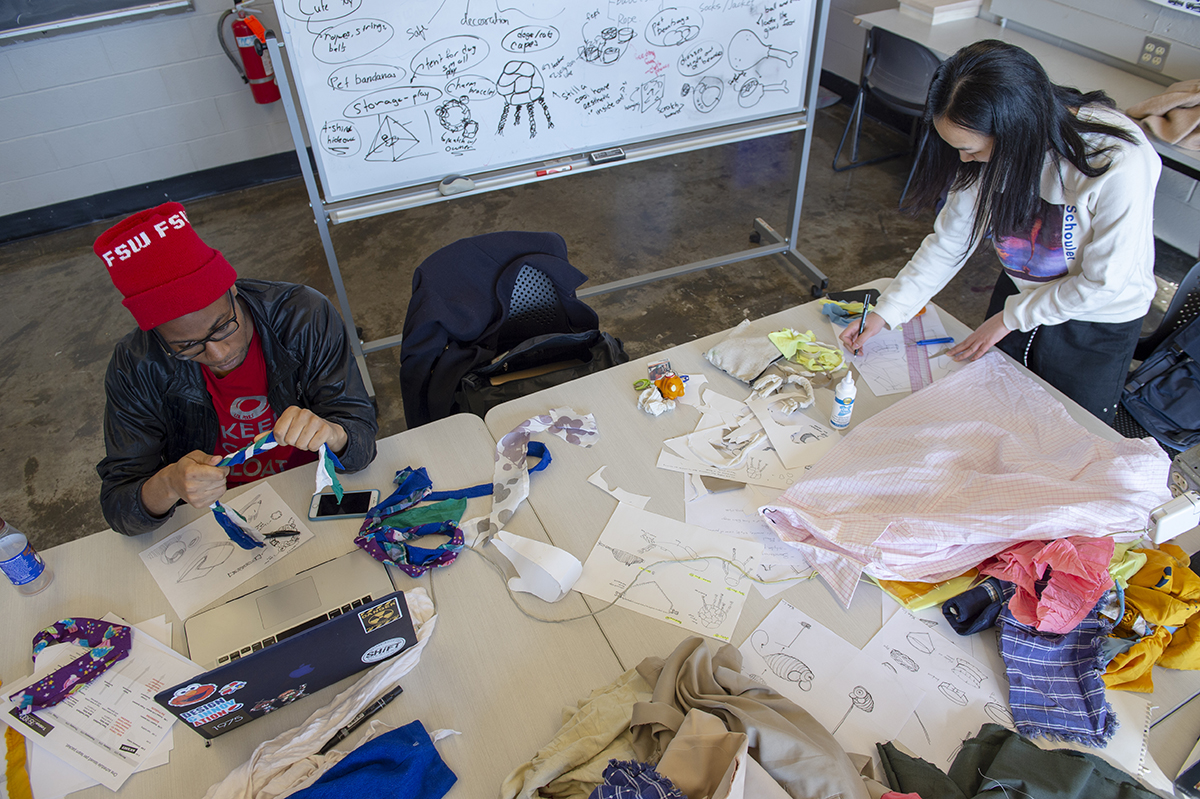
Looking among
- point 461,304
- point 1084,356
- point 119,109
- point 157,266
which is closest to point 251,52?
point 119,109

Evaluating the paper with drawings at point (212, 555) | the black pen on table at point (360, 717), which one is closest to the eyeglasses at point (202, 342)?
the paper with drawings at point (212, 555)

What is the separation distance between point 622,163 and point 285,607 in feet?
7.96

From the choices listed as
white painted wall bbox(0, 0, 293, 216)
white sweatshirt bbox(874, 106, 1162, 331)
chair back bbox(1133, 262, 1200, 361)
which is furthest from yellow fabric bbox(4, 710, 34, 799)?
white painted wall bbox(0, 0, 293, 216)

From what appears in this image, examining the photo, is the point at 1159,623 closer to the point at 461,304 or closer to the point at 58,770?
the point at 461,304

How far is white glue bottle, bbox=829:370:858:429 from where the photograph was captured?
1541 millimetres

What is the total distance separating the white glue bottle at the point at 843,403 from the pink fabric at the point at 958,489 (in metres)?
0.05

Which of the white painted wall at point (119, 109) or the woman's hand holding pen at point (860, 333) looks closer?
the woman's hand holding pen at point (860, 333)

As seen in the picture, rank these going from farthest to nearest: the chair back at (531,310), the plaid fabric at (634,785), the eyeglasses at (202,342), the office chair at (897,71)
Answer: the office chair at (897,71), the chair back at (531,310), the eyeglasses at (202,342), the plaid fabric at (634,785)

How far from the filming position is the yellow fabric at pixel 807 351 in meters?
1.73

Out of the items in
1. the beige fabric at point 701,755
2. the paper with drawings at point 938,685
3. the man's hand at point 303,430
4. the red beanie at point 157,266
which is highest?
the red beanie at point 157,266

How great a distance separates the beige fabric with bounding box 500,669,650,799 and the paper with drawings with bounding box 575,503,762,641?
18 centimetres

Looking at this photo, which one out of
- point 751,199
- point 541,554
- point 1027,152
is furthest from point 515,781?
point 751,199

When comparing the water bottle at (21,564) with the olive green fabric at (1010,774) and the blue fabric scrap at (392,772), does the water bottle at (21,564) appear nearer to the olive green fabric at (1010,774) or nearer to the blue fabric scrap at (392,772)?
the blue fabric scrap at (392,772)

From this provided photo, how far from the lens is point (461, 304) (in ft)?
6.21
